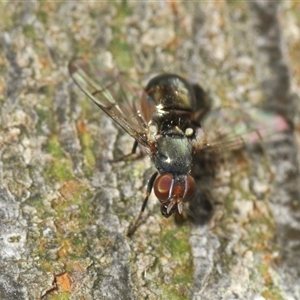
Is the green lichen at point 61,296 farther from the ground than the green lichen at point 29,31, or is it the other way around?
the green lichen at point 29,31

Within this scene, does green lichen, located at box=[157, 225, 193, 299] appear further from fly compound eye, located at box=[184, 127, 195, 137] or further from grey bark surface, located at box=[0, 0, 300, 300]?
fly compound eye, located at box=[184, 127, 195, 137]

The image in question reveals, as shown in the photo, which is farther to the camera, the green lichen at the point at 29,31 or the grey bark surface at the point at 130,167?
the green lichen at the point at 29,31

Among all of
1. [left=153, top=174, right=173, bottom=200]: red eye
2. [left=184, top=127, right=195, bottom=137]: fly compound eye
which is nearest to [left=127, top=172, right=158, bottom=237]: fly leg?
[left=153, top=174, right=173, bottom=200]: red eye

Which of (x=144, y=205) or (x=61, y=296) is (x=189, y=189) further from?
(x=61, y=296)

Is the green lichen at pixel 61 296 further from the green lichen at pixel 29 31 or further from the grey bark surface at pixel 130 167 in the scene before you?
the green lichen at pixel 29 31

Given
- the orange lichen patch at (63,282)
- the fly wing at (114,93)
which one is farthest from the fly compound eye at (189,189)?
the orange lichen patch at (63,282)

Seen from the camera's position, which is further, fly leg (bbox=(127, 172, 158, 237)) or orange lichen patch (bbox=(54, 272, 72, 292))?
fly leg (bbox=(127, 172, 158, 237))
